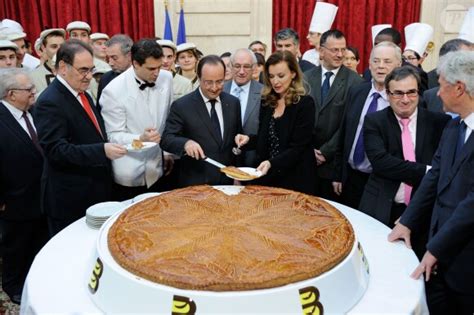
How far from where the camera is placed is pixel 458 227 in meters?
1.60

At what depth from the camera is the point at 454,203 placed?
1714 mm

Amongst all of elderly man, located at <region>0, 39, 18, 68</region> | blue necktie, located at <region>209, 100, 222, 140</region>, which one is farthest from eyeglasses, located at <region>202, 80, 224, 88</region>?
elderly man, located at <region>0, 39, 18, 68</region>

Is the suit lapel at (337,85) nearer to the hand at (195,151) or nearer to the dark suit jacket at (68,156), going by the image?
the hand at (195,151)

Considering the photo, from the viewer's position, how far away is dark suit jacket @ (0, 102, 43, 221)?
2480 mm

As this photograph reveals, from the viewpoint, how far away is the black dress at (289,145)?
7.95 feet

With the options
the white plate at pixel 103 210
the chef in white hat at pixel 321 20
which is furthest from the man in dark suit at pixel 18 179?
the chef in white hat at pixel 321 20

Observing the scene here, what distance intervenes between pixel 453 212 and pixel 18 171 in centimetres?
217

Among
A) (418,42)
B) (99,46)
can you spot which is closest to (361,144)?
(418,42)

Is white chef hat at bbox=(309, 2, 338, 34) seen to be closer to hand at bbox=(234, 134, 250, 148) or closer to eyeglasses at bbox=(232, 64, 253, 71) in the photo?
eyeglasses at bbox=(232, 64, 253, 71)

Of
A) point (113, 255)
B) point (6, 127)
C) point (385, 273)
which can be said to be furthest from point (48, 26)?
point (385, 273)

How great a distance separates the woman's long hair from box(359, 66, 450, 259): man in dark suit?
0.41 metres

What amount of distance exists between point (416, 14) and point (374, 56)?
3906mm

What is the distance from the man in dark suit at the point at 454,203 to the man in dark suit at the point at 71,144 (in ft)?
4.62

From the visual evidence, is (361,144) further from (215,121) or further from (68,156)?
(68,156)
